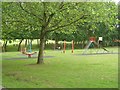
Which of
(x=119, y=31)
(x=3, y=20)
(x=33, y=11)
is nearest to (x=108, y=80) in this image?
(x=33, y=11)

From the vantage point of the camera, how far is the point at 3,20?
671 inches

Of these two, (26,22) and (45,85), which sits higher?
(26,22)

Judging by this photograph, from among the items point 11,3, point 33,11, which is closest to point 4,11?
point 11,3

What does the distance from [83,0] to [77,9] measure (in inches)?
31.0

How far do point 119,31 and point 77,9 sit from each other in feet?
127

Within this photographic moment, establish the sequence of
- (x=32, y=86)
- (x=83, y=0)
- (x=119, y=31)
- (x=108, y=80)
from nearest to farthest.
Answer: (x=32, y=86), (x=108, y=80), (x=83, y=0), (x=119, y=31)

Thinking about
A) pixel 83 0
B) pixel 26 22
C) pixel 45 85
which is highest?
pixel 83 0

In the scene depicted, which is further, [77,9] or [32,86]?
[77,9]

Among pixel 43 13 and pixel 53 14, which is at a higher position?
pixel 43 13

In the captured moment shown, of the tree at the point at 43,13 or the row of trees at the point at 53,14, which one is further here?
the tree at the point at 43,13

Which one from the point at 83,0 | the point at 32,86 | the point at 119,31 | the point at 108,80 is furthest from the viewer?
the point at 119,31

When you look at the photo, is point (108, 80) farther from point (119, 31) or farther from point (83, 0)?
point (119, 31)

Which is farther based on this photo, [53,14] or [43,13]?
[43,13]

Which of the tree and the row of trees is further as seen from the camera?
the tree
